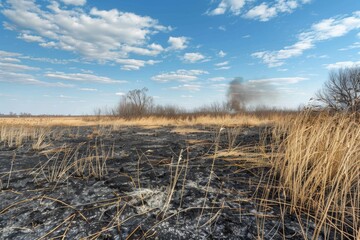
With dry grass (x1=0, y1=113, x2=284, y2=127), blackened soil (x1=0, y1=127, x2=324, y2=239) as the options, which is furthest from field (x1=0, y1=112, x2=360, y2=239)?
dry grass (x1=0, y1=113, x2=284, y2=127)

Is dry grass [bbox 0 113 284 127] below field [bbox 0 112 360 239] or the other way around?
the other way around

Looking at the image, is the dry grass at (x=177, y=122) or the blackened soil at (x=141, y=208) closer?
the blackened soil at (x=141, y=208)

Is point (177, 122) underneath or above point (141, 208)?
above

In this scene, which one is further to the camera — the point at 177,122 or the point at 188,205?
the point at 177,122

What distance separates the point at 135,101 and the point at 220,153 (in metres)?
24.2

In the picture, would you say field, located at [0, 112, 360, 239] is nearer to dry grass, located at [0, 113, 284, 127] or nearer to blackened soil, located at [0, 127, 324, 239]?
blackened soil, located at [0, 127, 324, 239]

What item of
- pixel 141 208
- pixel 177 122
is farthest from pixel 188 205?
pixel 177 122

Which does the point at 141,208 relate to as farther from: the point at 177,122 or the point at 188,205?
the point at 177,122

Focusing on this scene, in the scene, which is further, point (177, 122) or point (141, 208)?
point (177, 122)

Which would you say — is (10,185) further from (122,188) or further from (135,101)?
(135,101)

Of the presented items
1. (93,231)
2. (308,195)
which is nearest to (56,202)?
(93,231)

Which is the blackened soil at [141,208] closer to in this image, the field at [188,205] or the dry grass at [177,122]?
the field at [188,205]

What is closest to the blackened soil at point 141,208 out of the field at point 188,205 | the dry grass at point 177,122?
the field at point 188,205

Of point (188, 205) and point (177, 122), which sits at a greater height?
point (177, 122)
